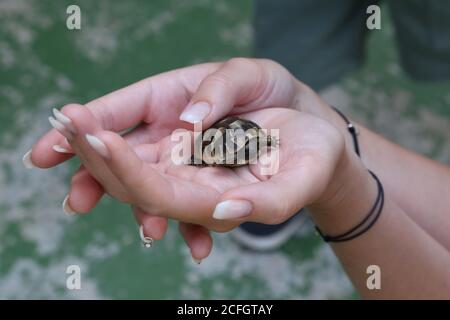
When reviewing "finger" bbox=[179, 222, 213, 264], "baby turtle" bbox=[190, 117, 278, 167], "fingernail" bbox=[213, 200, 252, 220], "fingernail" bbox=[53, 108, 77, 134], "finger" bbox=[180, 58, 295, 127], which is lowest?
"finger" bbox=[179, 222, 213, 264]

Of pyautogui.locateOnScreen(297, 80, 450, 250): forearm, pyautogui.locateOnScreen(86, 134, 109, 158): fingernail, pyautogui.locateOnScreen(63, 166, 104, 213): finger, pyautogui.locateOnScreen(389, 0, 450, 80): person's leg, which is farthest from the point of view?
pyautogui.locateOnScreen(389, 0, 450, 80): person's leg

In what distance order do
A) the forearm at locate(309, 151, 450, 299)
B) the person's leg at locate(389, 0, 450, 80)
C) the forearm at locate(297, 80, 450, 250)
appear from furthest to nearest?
the person's leg at locate(389, 0, 450, 80) < the forearm at locate(297, 80, 450, 250) < the forearm at locate(309, 151, 450, 299)

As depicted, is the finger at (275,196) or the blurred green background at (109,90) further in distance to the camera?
the blurred green background at (109,90)

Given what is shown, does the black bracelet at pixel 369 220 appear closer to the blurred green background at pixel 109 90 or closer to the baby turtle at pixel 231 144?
the baby turtle at pixel 231 144

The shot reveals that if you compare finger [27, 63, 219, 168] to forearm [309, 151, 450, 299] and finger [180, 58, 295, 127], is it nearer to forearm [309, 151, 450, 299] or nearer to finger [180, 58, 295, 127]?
finger [180, 58, 295, 127]

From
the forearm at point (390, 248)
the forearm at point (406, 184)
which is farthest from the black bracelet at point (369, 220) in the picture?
the forearm at point (406, 184)

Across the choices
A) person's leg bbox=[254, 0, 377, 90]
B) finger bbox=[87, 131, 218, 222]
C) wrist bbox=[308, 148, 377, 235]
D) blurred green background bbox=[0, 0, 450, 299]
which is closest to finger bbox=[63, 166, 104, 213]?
finger bbox=[87, 131, 218, 222]
